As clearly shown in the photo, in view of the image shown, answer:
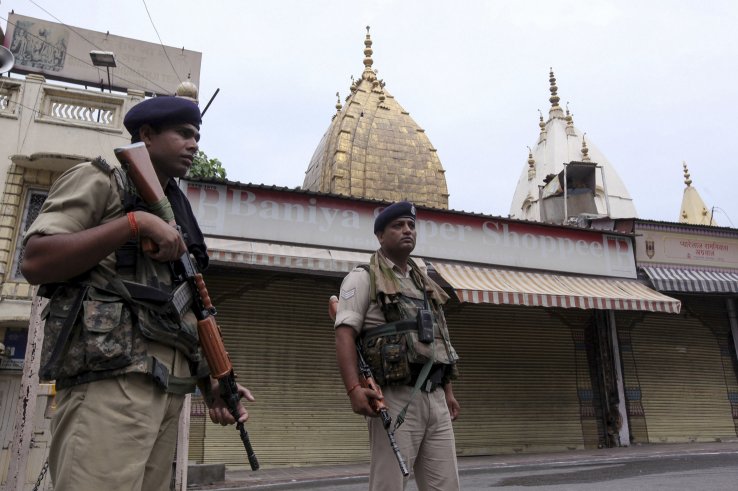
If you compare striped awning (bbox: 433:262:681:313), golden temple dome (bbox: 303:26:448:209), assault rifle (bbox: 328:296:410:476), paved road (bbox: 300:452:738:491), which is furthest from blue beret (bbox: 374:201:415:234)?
golden temple dome (bbox: 303:26:448:209)

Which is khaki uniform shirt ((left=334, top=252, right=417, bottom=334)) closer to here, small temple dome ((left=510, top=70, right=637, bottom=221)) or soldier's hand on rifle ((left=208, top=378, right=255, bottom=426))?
soldier's hand on rifle ((left=208, top=378, right=255, bottom=426))

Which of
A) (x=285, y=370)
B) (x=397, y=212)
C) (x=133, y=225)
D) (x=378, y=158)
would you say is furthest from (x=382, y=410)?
(x=378, y=158)

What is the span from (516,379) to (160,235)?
33.3 ft

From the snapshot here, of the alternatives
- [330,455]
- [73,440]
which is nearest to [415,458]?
[73,440]

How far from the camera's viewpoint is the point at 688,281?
11375 millimetres

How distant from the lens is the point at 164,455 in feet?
6.15

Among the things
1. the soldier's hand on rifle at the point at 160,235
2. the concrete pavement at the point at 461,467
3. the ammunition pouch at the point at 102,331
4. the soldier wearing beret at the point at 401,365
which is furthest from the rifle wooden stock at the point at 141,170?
the concrete pavement at the point at 461,467

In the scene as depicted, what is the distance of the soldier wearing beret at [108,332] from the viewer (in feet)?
5.28

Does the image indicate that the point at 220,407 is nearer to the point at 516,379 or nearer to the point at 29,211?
the point at 516,379

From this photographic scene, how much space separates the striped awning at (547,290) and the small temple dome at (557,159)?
15164 mm

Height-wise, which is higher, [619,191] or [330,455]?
[619,191]

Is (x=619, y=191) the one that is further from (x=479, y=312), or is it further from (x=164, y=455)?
(x=164, y=455)

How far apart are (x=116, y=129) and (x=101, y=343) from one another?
37.3 feet

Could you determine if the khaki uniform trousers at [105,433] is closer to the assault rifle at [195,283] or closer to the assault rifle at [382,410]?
the assault rifle at [195,283]
